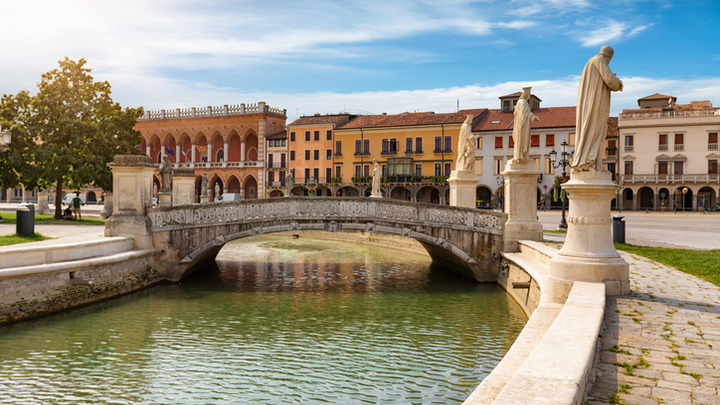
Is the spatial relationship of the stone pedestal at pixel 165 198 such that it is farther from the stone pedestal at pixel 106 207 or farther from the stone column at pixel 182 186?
the stone pedestal at pixel 106 207

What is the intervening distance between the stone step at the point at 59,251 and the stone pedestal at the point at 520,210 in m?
10.2

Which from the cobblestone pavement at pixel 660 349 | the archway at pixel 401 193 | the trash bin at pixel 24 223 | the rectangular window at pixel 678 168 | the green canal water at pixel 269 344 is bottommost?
the green canal water at pixel 269 344

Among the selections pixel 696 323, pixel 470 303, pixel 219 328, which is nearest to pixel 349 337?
pixel 219 328

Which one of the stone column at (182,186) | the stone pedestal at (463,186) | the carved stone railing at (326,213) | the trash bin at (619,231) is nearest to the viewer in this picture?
the carved stone railing at (326,213)

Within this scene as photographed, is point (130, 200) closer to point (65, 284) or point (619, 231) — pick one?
point (65, 284)

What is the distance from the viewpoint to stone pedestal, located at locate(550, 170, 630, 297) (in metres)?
8.95

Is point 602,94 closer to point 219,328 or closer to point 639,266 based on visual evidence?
point 639,266

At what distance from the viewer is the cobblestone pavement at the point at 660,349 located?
484 centimetres

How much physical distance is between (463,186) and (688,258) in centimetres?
801

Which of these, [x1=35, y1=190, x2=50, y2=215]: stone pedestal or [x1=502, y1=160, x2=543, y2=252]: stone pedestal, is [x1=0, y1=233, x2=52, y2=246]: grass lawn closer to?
[x1=502, y1=160, x2=543, y2=252]: stone pedestal

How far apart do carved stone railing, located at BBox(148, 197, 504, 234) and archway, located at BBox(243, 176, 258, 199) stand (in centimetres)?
5438

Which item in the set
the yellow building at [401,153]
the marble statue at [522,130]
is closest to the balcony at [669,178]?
the yellow building at [401,153]

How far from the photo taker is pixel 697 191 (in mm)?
54000

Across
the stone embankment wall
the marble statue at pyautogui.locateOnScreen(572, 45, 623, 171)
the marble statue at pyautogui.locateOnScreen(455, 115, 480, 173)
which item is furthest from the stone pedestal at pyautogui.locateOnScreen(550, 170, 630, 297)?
the marble statue at pyautogui.locateOnScreen(455, 115, 480, 173)
